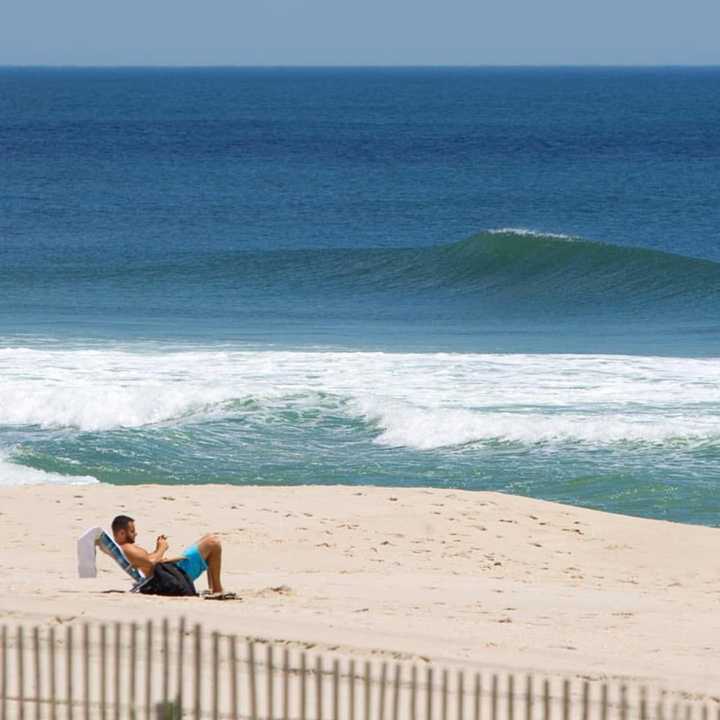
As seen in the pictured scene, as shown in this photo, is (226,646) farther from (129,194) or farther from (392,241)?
(129,194)

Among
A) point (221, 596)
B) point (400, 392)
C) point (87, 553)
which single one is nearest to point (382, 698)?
point (221, 596)

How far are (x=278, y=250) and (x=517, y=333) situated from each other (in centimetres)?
1422

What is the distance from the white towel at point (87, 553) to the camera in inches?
507

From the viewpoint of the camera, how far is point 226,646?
9.92m

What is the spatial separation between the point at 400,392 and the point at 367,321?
32.7ft

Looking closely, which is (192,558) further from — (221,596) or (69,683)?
(69,683)

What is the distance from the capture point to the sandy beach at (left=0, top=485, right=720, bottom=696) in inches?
416

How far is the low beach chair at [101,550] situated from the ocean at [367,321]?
6.62 metres

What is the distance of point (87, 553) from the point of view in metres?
13.0

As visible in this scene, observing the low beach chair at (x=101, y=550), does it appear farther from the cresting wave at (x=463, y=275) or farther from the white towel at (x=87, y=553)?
the cresting wave at (x=463, y=275)

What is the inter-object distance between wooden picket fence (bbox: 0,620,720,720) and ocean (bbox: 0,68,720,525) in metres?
9.21

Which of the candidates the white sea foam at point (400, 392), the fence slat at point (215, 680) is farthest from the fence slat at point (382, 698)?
the white sea foam at point (400, 392)

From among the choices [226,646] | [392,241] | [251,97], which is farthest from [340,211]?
[251,97]

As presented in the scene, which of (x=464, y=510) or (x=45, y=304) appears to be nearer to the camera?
(x=464, y=510)
